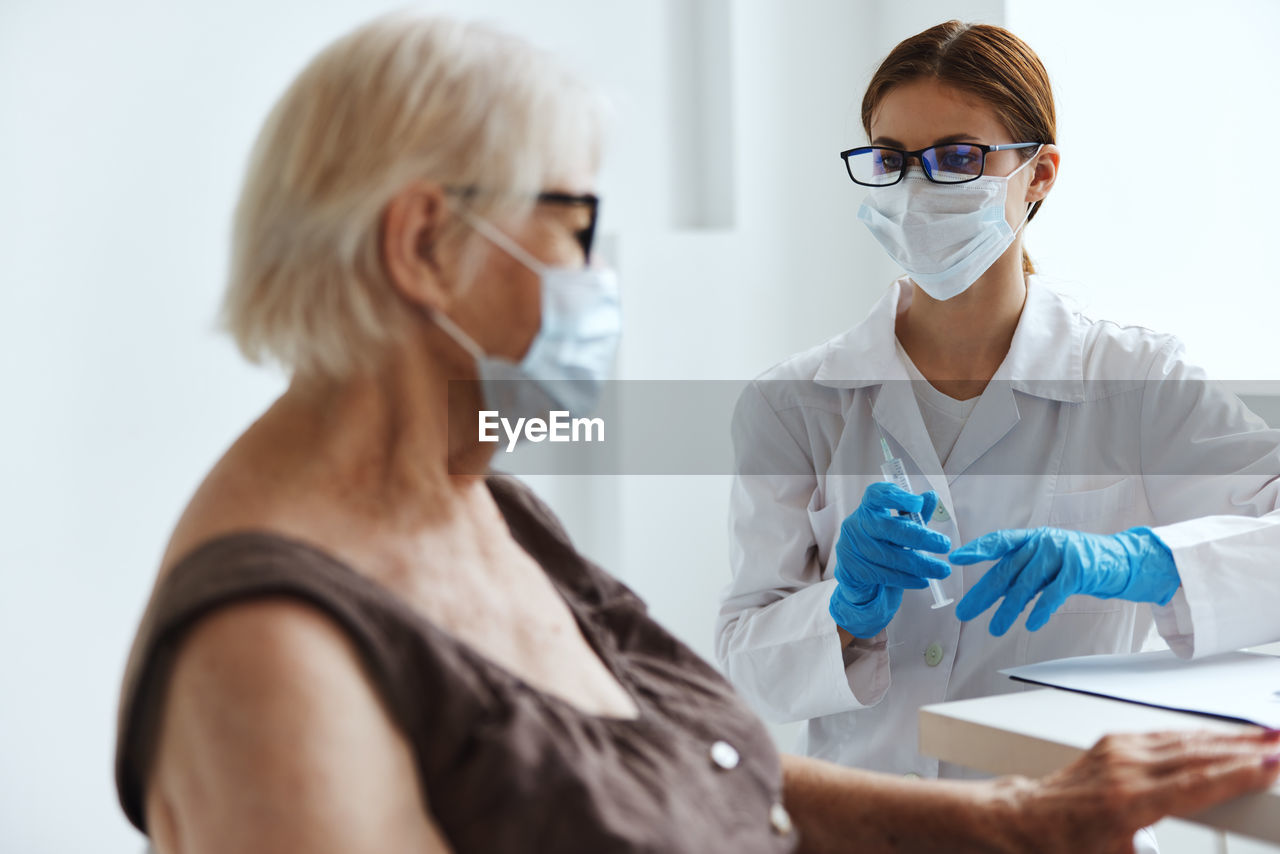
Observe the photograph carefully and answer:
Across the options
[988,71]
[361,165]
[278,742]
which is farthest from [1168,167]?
[278,742]

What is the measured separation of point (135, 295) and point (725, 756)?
4.90 ft

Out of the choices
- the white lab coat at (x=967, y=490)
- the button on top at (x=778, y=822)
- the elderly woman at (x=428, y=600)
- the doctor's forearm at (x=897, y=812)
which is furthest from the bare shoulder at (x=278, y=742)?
the white lab coat at (x=967, y=490)

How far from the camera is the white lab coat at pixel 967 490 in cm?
152

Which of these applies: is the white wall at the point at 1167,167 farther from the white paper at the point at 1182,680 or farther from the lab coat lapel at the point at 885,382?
the white paper at the point at 1182,680

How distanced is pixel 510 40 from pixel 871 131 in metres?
0.98

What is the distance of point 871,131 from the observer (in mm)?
1734

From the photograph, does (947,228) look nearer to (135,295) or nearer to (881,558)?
(881,558)

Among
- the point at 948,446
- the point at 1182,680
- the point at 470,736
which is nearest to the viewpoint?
the point at 470,736

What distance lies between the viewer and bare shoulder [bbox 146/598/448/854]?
646 mm

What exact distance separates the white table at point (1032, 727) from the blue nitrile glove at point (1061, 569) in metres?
0.19

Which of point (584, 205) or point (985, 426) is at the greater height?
point (584, 205)

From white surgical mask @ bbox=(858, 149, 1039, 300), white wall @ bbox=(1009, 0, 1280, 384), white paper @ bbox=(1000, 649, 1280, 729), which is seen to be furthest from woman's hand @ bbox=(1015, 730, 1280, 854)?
white wall @ bbox=(1009, 0, 1280, 384)

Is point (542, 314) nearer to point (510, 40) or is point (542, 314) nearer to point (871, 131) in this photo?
point (510, 40)

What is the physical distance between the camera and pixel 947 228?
1590 mm
